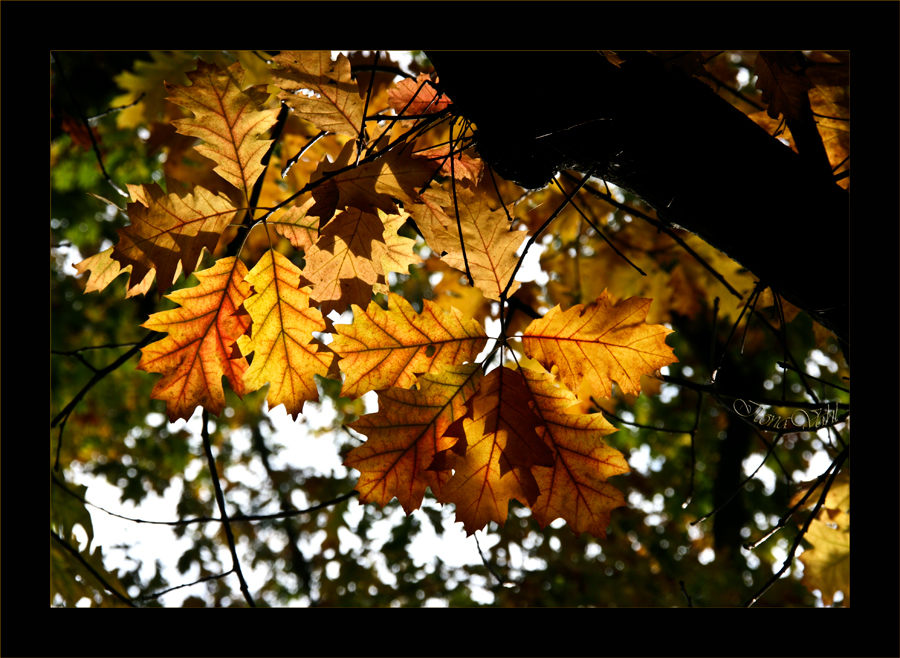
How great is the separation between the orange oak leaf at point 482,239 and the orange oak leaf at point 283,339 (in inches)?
11.1

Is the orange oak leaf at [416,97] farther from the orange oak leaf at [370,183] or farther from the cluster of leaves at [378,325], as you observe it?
the orange oak leaf at [370,183]

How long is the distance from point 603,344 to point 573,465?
22 cm

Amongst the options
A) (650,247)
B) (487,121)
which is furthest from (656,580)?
(487,121)

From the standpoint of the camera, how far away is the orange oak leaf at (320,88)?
3.19 feet

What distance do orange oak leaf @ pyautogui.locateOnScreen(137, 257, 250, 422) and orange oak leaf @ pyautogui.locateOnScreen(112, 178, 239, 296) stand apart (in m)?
0.06

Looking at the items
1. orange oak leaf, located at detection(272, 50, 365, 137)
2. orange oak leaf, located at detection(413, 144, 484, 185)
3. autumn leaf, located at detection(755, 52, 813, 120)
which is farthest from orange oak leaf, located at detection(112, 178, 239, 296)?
autumn leaf, located at detection(755, 52, 813, 120)

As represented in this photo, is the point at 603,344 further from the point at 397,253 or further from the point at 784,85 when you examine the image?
the point at 784,85

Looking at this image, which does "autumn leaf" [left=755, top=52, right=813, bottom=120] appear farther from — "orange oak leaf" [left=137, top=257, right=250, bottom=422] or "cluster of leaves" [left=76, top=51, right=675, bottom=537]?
"orange oak leaf" [left=137, top=257, right=250, bottom=422]

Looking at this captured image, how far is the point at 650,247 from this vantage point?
2.49 metres

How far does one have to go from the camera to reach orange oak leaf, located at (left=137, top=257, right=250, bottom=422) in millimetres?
1104

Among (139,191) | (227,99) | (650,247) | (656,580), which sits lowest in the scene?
(656,580)

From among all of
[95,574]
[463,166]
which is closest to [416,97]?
[463,166]
